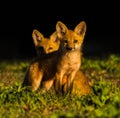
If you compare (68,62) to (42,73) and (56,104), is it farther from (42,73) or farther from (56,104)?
(56,104)

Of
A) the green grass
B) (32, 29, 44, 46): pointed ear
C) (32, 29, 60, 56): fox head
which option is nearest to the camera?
the green grass

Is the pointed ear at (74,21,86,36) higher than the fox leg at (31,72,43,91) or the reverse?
higher

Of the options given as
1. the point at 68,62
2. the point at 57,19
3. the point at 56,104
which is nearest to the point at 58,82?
the point at 68,62

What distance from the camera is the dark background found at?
22656mm

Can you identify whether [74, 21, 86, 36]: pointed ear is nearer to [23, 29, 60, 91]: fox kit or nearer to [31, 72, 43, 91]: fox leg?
[23, 29, 60, 91]: fox kit

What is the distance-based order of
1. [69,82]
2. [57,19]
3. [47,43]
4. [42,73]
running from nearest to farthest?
[69,82]
[42,73]
[47,43]
[57,19]

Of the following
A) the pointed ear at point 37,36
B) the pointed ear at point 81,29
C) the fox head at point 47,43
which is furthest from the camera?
the pointed ear at point 37,36

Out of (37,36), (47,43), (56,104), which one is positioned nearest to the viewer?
(56,104)

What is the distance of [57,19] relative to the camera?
74.0ft

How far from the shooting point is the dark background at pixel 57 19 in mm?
22656

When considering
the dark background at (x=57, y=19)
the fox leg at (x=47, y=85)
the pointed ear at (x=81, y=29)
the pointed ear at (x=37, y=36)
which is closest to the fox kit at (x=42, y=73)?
the fox leg at (x=47, y=85)

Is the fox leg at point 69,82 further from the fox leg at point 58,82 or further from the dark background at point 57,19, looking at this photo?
the dark background at point 57,19

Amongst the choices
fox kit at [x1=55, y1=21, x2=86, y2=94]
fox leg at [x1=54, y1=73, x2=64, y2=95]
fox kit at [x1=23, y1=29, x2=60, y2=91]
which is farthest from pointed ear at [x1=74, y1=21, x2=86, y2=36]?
fox leg at [x1=54, y1=73, x2=64, y2=95]

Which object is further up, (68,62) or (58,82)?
(68,62)
